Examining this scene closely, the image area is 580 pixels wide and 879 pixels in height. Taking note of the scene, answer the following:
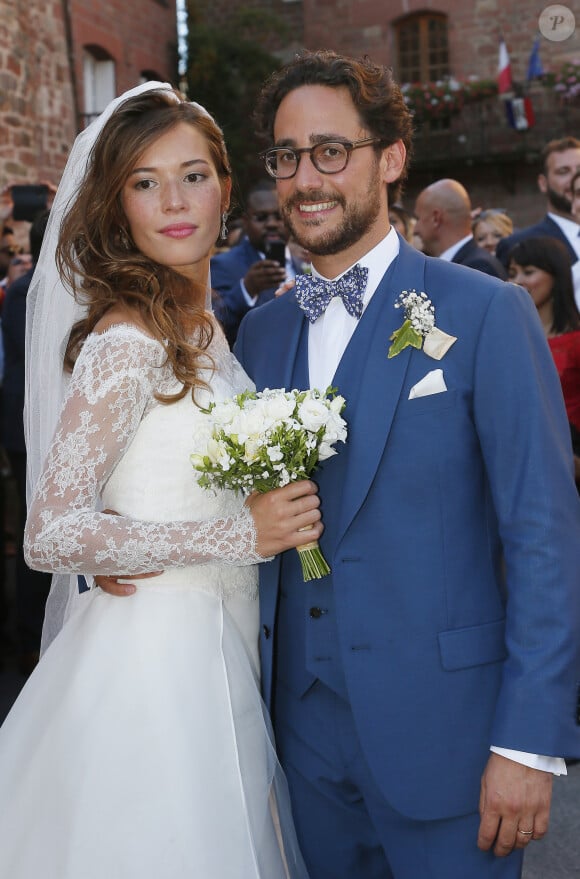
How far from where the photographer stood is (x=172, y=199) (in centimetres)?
277

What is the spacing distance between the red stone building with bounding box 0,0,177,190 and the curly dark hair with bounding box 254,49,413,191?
983 cm

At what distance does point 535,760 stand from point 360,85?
171 cm

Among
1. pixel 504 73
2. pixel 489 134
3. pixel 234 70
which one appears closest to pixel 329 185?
pixel 504 73

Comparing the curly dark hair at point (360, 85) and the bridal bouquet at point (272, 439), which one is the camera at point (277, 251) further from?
the bridal bouquet at point (272, 439)

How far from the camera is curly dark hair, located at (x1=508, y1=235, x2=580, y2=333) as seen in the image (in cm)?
527

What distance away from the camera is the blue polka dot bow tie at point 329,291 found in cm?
250

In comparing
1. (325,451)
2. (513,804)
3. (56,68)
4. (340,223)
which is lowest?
(513,804)

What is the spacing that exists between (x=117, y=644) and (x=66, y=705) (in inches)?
7.7

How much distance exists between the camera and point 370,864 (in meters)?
2.60

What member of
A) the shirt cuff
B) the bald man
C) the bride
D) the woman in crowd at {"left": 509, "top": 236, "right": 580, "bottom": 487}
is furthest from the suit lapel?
the bald man

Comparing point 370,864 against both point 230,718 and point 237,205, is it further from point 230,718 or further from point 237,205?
point 237,205

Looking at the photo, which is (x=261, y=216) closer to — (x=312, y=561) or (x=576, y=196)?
(x=576, y=196)

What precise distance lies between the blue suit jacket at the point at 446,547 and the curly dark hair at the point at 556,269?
3.08 meters

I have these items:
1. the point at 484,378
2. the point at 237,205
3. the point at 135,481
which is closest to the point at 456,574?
the point at 484,378
